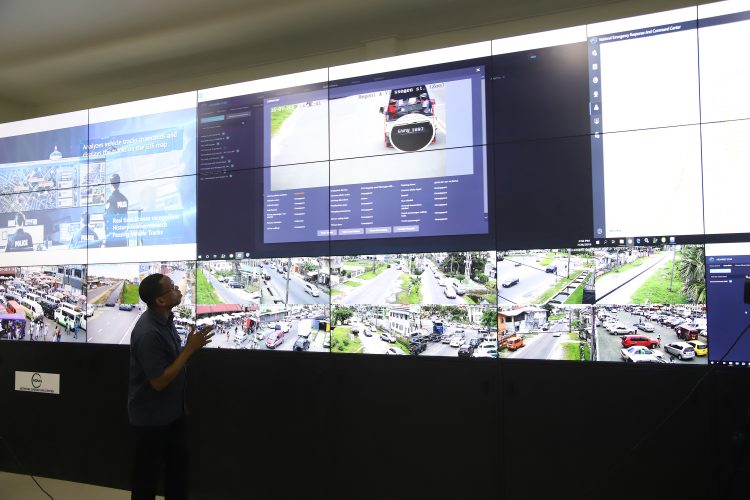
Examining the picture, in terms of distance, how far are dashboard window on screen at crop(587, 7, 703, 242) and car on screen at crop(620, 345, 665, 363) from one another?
60cm

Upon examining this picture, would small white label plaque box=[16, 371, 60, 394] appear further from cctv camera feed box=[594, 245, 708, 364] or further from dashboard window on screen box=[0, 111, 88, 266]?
cctv camera feed box=[594, 245, 708, 364]

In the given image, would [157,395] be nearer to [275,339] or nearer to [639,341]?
[275,339]

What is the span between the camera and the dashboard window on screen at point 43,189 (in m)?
4.09

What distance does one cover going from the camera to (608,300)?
271 cm

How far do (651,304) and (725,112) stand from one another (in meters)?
1.02

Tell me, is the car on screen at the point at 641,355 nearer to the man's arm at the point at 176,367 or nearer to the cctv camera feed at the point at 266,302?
the cctv camera feed at the point at 266,302

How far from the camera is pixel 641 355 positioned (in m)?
2.64

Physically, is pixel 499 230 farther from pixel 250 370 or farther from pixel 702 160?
pixel 250 370

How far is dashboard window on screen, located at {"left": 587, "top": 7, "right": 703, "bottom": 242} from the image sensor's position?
263cm

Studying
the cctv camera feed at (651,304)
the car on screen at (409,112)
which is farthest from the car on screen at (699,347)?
the car on screen at (409,112)

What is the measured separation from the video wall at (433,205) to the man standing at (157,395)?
0.82 meters

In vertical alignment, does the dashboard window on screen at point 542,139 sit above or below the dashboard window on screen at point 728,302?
above

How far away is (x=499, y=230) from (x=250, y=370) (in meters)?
1.81

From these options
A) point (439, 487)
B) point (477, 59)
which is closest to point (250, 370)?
point (439, 487)
